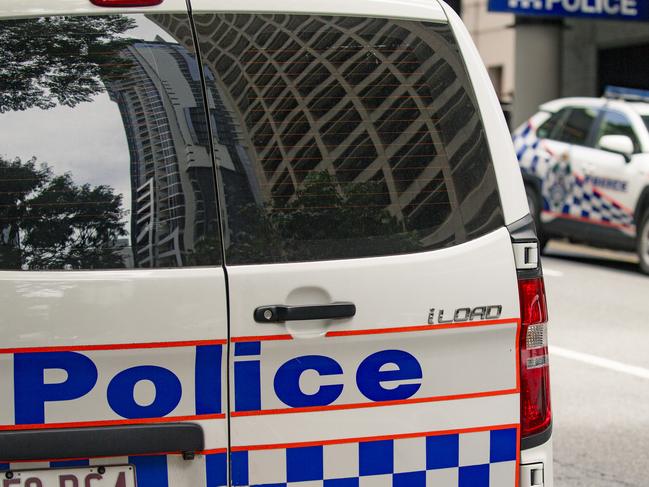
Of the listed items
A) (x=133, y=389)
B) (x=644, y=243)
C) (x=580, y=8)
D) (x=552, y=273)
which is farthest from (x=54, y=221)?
(x=580, y=8)

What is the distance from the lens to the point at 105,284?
2621 mm

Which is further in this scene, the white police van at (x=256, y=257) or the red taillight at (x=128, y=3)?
the red taillight at (x=128, y=3)

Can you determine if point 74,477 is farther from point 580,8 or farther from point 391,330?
point 580,8

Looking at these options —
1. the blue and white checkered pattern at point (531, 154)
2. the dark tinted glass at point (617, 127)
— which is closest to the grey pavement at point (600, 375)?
the blue and white checkered pattern at point (531, 154)

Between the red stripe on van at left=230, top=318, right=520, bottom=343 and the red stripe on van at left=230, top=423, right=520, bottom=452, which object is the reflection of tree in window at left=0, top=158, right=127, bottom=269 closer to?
the red stripe on van at left=230, top=318, right=520, bottom=343

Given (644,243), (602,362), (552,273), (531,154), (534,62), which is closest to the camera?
(602,362)

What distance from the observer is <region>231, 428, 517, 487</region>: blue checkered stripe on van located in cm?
272

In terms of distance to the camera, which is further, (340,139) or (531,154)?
(531,154)

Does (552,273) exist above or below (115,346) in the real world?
below

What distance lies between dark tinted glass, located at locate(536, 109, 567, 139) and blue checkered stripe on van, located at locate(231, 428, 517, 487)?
1095cm

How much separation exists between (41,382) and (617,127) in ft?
35.1

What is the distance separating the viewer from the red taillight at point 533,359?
289 centimetres

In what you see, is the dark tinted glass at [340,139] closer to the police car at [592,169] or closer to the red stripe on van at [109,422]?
the red stripe on van at [109,422]

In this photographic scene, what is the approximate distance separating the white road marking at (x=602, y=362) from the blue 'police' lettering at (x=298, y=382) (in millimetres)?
5093
